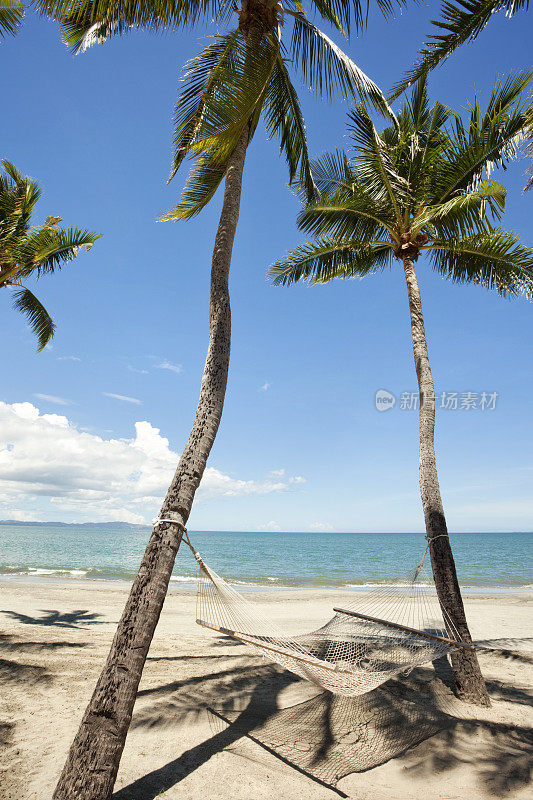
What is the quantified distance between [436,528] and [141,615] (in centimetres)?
295

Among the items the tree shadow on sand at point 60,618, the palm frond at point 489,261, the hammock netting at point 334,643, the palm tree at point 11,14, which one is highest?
the palm tree at point 11,14

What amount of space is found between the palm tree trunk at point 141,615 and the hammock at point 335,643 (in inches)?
11.5

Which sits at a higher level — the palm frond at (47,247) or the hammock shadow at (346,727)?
the palm frond at (47,247)

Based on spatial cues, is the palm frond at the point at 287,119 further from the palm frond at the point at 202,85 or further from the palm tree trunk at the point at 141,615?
the palm tree trunk at the point at 141,615

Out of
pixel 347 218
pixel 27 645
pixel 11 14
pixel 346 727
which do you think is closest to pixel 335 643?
pixel 346 727

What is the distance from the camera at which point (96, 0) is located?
3.41 m

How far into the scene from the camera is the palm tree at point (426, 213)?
4672 mm

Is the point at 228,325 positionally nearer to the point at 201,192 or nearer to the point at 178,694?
the point at 201,192

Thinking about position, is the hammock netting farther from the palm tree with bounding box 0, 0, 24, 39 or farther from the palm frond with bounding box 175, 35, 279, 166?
the palm tree with bounding box 0, 0, 24, 39

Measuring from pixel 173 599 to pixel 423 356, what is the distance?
7499 mm

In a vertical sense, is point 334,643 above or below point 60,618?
above

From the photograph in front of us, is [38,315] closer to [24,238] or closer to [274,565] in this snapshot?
[24,238]

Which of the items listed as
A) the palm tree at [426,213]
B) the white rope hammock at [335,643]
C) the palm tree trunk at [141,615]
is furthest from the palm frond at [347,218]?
the white rope hammock at [335,643]

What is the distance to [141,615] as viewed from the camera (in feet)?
8.05
